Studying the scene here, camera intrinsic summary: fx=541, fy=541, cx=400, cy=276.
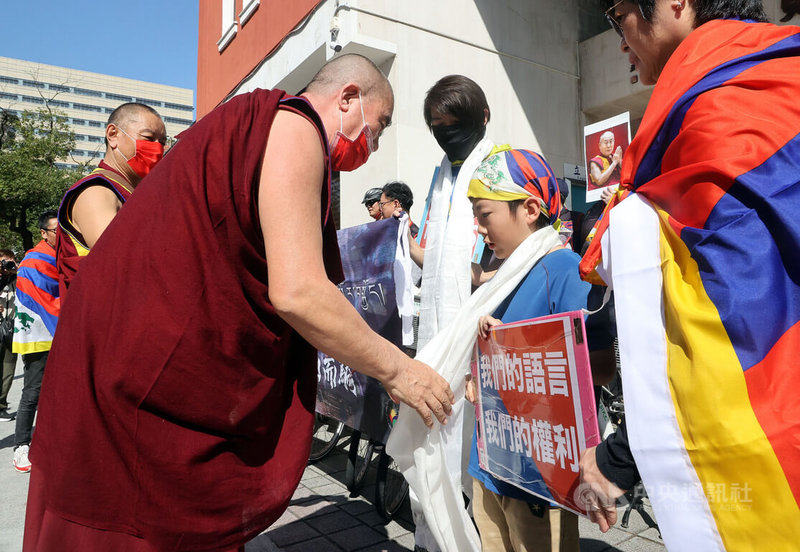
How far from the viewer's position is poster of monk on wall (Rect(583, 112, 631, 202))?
4148 millimetres

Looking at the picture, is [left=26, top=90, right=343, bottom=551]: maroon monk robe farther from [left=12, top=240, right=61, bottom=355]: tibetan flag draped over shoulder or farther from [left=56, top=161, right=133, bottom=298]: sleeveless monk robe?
[left=12, top=240, right=61, bottom=355]: tibetan flag draped over shoulder

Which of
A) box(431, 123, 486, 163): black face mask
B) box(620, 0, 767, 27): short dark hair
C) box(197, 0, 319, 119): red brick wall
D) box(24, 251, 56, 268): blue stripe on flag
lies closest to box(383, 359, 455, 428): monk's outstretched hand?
box(620, 0, 767, 27): short dark hair

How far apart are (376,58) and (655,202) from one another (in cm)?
623

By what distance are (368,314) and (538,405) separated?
223 cm

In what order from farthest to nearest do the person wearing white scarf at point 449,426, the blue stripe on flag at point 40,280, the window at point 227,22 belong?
the window at point 227,22
the blue stripe on flag at point 40,280
the person wearing white scarf at point 449,426

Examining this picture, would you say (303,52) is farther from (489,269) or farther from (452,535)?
(452,535)

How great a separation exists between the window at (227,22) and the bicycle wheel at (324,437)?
8.54 metres

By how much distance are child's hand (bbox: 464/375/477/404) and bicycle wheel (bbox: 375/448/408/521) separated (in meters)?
1.72

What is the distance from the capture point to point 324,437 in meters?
5.11

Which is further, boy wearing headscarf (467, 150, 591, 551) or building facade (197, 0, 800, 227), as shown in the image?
building facade (197, 0, 800, 227)

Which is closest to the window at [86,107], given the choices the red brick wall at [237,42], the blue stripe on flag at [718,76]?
the red brick wall at [237,42]

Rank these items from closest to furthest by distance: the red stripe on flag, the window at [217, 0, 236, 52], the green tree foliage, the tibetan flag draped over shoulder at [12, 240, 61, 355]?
the red stripe on flag → the tibetan flag draped over shoulder at [12, 240, 61, 355] → the window at [217, 0, 236, 52] → the green tree foliage

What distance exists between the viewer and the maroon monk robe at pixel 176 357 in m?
1.32

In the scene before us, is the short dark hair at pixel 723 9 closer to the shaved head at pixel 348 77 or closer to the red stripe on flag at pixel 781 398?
the red stripe on flag at pixel 781 398
